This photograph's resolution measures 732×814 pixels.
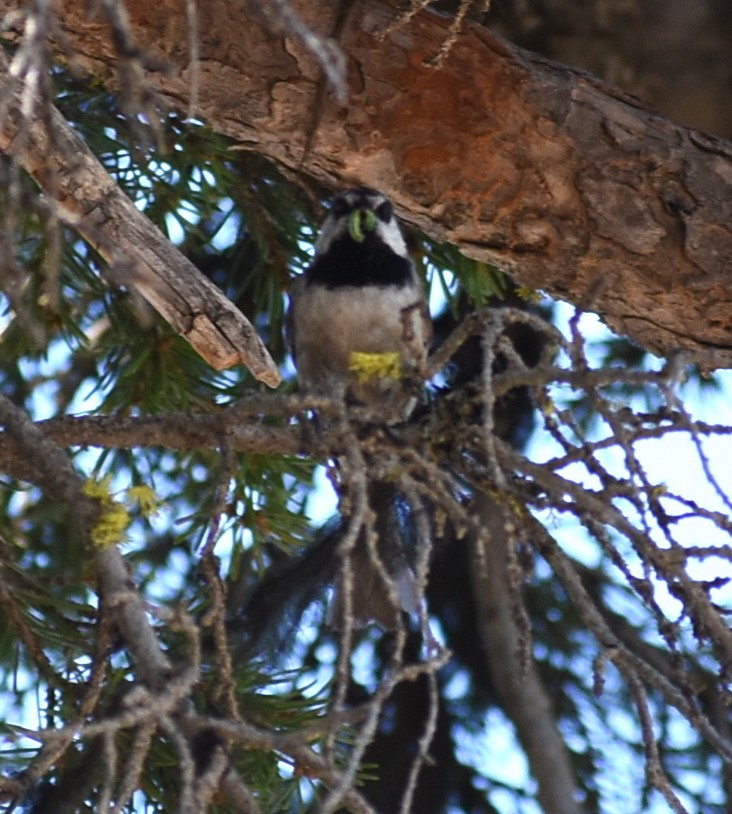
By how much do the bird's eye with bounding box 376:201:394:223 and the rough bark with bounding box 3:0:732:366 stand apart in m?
0.34

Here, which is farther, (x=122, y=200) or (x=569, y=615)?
(x=569, y=615)

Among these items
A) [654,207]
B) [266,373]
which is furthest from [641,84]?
[266,373]

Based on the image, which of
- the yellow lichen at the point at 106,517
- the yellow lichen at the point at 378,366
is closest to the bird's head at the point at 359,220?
the yellow lichen at the point at 378,366

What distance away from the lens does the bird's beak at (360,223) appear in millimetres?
2797

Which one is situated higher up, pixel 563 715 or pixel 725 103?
pixel 725 103

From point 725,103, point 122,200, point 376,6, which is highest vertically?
point 725,103

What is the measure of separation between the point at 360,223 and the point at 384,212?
0.30 ft

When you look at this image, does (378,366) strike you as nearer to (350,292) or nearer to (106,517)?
(106,517)

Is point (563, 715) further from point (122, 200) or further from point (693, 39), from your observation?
point (122, 200)

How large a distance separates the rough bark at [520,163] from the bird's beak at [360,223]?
273mm

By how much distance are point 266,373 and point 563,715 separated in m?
1.88

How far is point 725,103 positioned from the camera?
11.2ft

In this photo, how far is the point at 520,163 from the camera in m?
2.49

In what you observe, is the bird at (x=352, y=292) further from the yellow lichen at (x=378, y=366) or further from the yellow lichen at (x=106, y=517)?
the yellow lichen at (x=106, y=517)
